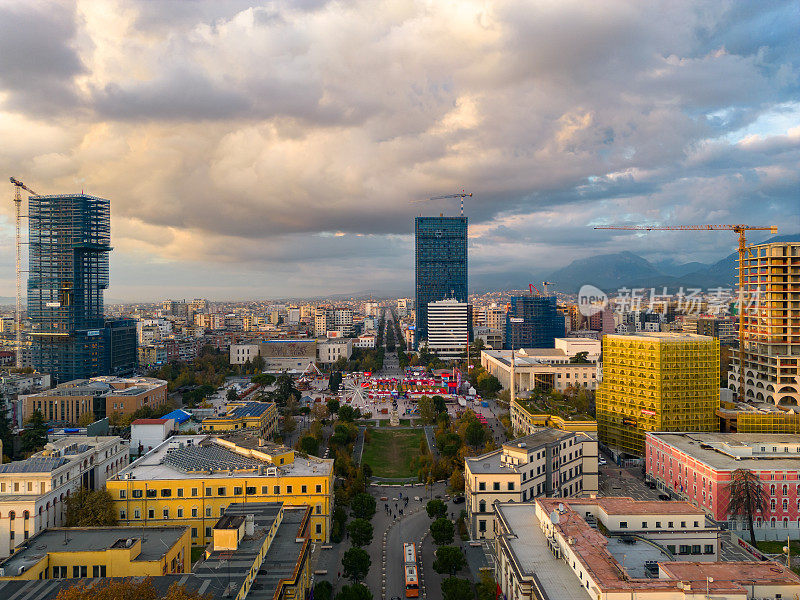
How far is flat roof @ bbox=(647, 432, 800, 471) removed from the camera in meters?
28.5

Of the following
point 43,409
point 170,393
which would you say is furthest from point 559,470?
point 170,393

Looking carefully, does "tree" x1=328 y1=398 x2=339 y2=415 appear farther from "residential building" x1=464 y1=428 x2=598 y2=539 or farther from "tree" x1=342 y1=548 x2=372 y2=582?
"tree" x1=342 y1=548 x2=372 y2=582

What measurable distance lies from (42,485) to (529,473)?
2336 centimetres

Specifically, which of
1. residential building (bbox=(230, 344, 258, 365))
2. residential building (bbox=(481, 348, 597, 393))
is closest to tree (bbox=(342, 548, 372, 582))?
residential building (bbox=(481, 348, 597, 393))

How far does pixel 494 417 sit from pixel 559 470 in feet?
77.4

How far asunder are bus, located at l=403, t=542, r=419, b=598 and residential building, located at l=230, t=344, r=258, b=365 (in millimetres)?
72683

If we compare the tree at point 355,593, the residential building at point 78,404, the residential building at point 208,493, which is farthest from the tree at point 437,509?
the residential building at point 78,404

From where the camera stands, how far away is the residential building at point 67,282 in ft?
236

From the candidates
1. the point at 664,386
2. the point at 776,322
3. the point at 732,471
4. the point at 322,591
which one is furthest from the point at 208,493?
the point at 776,322

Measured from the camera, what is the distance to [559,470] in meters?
30.3

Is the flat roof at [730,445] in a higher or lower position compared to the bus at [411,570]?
higher

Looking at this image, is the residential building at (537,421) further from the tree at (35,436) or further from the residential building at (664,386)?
the tree at (35,436)

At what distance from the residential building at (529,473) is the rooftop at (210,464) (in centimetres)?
747

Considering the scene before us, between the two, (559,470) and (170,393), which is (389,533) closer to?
(559,470)
